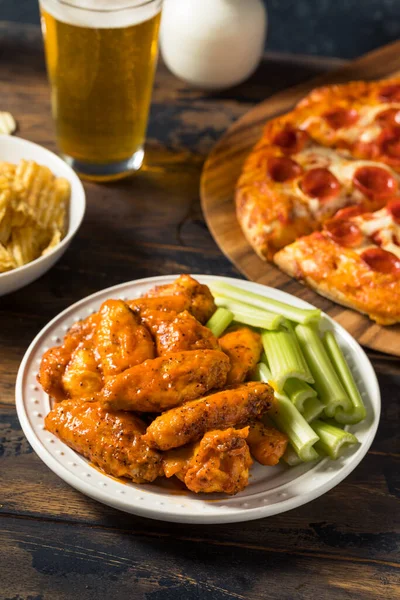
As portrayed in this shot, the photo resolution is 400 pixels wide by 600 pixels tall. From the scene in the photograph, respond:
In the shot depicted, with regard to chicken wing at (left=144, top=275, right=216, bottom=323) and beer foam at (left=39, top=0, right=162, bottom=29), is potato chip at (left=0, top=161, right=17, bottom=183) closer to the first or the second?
beer foam at (left=39, top=0, right=162, bottom=29)

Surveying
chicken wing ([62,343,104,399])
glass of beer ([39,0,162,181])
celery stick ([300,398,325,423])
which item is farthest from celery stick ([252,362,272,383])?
glass of beer ([39,0,162,181])

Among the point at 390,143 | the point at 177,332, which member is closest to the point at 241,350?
the point at 177,332

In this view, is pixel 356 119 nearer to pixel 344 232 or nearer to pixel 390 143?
pixel 390 143

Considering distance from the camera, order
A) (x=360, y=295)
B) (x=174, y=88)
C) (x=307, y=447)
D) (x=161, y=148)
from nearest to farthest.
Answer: (x=307, y=447)
(x=360, y=295)
(x=161, y=148)
(x=174, y=88)

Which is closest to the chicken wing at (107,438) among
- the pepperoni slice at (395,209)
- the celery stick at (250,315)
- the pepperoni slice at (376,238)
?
the celery stick at (250,315)

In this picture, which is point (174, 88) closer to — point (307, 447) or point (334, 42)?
point (334, 42)

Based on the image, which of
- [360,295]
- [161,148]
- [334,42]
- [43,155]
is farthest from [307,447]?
[334,42]
